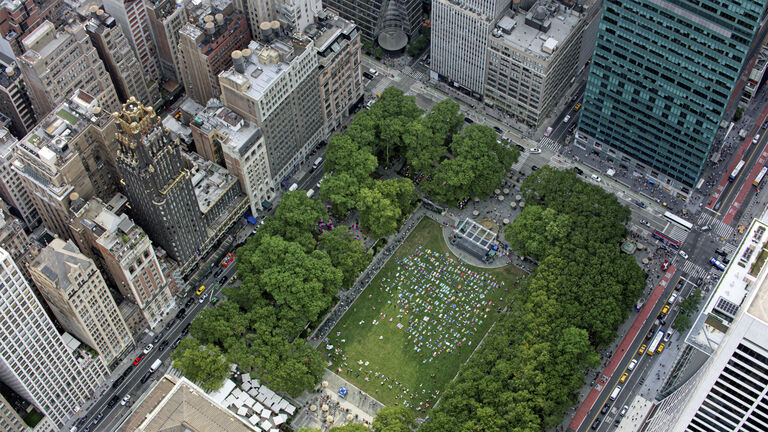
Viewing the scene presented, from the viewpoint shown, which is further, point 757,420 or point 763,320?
point 757,420

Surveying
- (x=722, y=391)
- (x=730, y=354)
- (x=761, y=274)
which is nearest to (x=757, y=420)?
(x=722, y=391)

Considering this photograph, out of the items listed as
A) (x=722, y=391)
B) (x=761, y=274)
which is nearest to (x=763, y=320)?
(x=761, y=274)

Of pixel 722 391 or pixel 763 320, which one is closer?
pixel 763 320

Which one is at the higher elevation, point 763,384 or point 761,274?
point 761,274

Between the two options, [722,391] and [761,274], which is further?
[722,391]

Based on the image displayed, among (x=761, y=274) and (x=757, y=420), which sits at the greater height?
(x=761, y=274)

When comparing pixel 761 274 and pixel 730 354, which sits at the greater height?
pixel 761 274

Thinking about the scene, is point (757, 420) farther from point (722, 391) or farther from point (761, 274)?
point (761, 274)

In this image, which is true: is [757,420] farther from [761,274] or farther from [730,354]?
[761,274]
